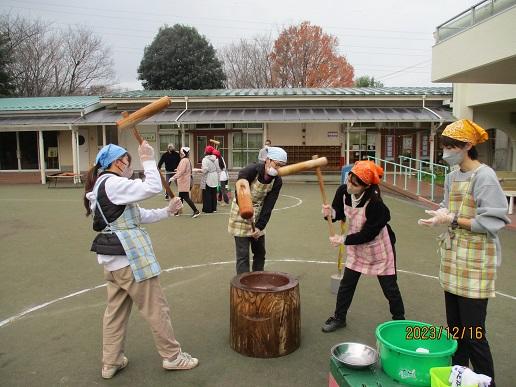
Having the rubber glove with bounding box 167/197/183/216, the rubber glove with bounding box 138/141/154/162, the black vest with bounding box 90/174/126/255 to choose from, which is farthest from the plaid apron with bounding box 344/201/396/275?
the black vest with bounding box 90/174/126/255

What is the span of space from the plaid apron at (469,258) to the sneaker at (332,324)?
1503mm

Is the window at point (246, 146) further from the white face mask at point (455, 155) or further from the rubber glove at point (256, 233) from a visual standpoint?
the white face mask at point (455, 155)

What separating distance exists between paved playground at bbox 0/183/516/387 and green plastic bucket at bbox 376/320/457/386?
2.21 ft

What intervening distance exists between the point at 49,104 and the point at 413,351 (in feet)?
74.7

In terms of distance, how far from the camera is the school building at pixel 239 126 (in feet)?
64.4

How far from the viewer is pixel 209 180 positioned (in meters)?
11.2

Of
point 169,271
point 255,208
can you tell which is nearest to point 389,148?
point 169,271

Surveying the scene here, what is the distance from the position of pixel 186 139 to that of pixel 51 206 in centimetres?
1011

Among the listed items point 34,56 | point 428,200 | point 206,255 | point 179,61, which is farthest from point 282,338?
point 34,56

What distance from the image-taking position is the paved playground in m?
3.56

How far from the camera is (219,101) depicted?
68.5 feet

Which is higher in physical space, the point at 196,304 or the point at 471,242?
the point at 471,242

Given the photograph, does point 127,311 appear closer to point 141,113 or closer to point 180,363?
point 180,363
